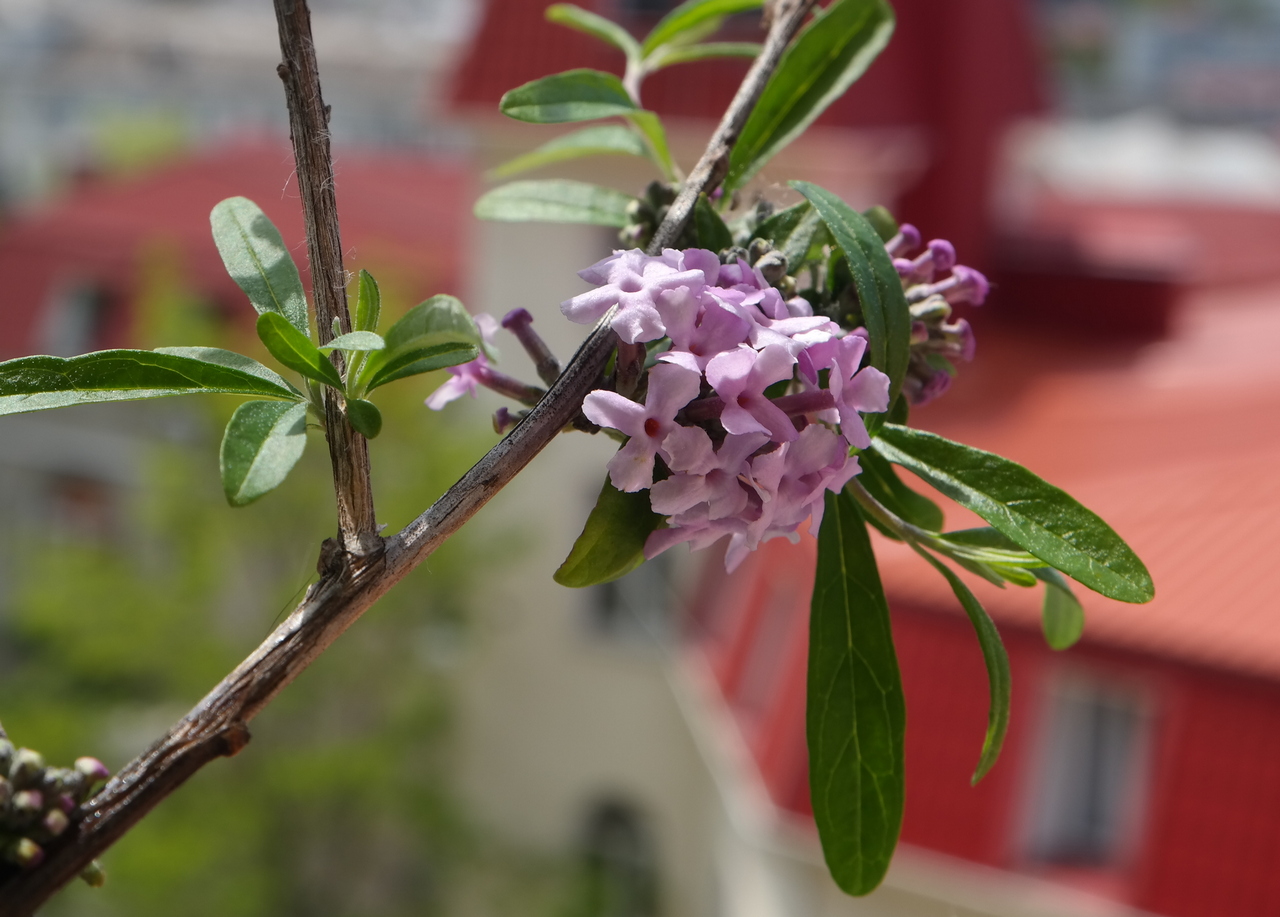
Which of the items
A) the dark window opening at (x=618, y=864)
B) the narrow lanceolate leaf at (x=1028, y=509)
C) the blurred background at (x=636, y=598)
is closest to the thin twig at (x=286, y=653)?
the narrow lanceolate leaf at (x=1028, y=509)

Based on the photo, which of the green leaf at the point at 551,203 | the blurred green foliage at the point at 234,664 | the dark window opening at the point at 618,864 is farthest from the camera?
the dark window opening at the point at 618,864

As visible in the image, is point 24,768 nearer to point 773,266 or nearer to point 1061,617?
point 773,266

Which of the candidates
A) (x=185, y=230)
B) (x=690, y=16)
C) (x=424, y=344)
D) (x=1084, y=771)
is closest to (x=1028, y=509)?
(x=424, y=344)

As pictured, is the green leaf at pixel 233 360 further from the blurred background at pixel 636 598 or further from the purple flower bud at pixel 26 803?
the blurred background at pixel 636 598

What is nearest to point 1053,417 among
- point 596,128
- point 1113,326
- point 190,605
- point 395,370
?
point 1113,326

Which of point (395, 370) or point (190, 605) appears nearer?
point (395, 370)

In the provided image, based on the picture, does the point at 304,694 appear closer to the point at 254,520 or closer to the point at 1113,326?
the point at 254,520
